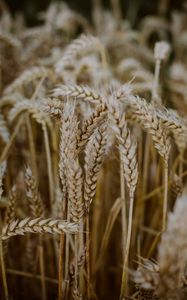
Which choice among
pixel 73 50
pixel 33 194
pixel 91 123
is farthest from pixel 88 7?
pixel 91 123

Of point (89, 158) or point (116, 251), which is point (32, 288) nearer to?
point (116, 251)

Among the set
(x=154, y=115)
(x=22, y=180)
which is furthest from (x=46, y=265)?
(x=154, y=115)

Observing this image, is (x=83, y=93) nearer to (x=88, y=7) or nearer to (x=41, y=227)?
(x=41, y=227)

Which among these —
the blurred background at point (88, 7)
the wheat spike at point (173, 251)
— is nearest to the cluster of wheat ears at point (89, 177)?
the wheat spike at point (173, 251)

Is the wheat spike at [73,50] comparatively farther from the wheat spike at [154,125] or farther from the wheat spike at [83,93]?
the wheat spike at [154,125]

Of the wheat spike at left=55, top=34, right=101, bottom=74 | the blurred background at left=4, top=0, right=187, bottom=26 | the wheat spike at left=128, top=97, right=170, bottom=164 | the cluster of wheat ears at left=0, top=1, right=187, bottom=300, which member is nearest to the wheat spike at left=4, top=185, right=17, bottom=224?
the cluster of wheat ears at left=0, top=1, right=187, bottom=300

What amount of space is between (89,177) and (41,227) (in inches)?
5.8

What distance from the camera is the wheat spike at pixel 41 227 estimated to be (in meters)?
0.82

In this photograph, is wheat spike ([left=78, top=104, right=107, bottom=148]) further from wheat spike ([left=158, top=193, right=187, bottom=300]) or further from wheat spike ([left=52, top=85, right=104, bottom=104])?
wheat spike ([left=158, top=193, right=187, bottom=300])

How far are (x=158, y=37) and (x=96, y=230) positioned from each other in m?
3.24

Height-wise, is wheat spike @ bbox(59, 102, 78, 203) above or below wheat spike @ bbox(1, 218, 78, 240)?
above

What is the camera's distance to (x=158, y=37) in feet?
13.6

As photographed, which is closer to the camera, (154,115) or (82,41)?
(154,115)

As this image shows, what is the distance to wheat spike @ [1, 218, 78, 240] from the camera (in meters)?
0.82
